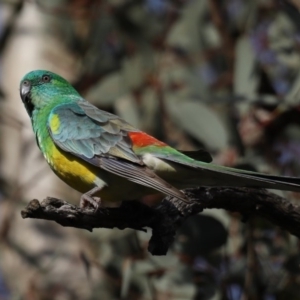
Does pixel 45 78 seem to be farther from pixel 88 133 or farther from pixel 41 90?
pixel 88 133

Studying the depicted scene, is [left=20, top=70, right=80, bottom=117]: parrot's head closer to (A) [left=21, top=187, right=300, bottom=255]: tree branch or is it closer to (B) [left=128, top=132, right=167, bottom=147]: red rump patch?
(B) [left=128, top=132, right=167, bottom=147]: red rump patch

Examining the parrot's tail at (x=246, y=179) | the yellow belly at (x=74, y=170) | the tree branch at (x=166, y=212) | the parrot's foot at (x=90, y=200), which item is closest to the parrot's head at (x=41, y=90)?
the yellow belly at (x=74, y=170)

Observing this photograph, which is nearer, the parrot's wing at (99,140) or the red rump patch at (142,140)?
the parrot's wing at (99,140)

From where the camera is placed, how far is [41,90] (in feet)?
10.0

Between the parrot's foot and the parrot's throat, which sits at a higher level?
the parrot's throat

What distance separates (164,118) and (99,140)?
173 cm

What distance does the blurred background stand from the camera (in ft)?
10.8

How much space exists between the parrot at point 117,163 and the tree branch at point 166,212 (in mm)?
57

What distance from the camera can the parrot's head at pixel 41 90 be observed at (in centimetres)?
301

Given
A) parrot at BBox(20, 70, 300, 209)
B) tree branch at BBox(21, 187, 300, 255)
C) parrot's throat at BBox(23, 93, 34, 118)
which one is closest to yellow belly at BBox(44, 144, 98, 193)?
parrot at BBox(20, 70, 300, 209)

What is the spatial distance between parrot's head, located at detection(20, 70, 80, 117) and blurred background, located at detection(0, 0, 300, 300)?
66 cm

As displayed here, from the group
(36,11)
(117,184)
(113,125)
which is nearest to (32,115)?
(113,125)

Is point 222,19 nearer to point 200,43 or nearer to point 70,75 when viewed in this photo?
point 200,43

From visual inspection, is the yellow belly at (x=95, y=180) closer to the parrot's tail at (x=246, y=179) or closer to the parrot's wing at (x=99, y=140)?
the parrot's wing at (x=99, y=140)
